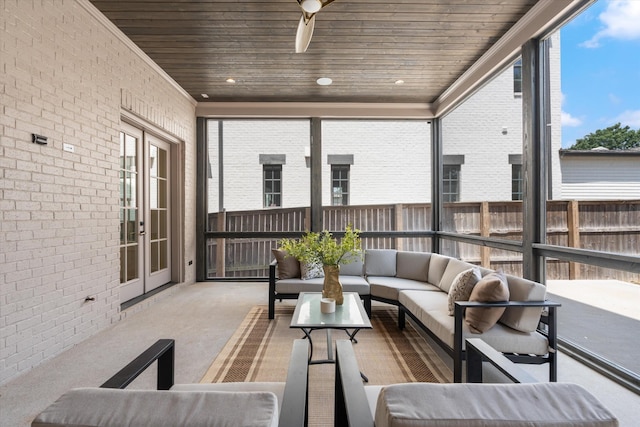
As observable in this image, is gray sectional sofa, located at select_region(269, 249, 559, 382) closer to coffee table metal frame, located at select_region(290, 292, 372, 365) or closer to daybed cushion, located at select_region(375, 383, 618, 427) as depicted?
coffee table metal frame, located at select_region(290, 292, 372, 365)

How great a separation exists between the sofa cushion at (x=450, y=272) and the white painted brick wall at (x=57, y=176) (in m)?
3.44

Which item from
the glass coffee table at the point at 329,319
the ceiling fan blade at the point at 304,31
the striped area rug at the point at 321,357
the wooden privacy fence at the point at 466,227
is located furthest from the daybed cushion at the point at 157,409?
the wooden privacy fence at the point at 466,227

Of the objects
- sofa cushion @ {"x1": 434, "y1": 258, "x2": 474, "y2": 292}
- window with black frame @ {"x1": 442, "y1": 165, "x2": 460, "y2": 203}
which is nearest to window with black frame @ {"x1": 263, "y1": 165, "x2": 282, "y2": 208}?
window with black frame @ {"x1": 442, "y1": 165, "x2": 460, "y2": 203}

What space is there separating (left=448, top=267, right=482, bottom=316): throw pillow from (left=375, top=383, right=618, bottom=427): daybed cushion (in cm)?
184

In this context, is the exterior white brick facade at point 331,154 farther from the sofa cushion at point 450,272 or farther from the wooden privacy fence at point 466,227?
the sofa cushion at point 450,272

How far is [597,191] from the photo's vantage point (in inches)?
110

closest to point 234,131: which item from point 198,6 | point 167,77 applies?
point 167,77

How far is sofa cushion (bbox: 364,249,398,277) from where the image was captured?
425 cm

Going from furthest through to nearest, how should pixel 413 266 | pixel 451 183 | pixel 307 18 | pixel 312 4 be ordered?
pixel 451 183 → pixel 413 266 → pixel 307 18 → pixel 312 4

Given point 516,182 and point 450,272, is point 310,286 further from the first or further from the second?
point 516,182

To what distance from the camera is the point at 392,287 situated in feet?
11.8

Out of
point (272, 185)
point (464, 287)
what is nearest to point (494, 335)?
point (464, 287)

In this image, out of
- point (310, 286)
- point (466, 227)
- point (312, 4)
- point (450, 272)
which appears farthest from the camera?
point (466, 227)

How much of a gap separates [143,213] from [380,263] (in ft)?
10.2
